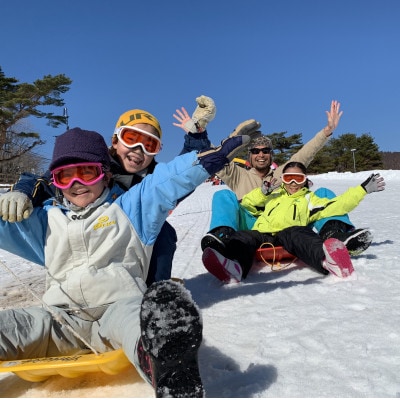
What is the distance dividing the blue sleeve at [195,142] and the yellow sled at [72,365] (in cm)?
147

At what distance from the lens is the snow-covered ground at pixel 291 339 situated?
1.45 m

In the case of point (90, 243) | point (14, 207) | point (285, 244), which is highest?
point (14, 207)

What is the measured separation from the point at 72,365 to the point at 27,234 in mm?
803

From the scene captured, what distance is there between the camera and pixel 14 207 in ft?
6.14

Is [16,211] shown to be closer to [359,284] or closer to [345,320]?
[345,320]

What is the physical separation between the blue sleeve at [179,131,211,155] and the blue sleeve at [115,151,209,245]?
2.38 ft

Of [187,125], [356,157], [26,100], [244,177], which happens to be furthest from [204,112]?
[356,157]

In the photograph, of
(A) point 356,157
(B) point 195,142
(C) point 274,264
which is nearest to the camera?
(B) point 195,142

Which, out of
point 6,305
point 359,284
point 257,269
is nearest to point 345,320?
point 359,284

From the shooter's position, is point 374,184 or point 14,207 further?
point 374,184

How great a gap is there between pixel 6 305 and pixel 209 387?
1925 millimetres

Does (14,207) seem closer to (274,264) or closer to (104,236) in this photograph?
(104,236)

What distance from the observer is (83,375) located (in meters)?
1.60

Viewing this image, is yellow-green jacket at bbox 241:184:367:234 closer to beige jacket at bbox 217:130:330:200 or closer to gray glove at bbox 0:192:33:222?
beige jacket at bbox 217:130:330:200
